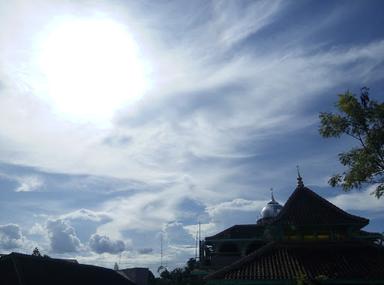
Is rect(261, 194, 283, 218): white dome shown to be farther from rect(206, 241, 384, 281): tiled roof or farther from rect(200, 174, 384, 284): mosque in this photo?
rect(206, 241, 384, 281): tiled roof

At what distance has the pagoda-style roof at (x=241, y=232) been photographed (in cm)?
3722

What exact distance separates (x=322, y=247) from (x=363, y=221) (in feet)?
10.8

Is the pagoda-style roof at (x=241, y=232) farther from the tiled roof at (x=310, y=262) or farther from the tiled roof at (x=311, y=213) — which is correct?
the tiled roof at (x=310, y=262)

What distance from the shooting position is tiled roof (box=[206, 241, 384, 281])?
64.3ft

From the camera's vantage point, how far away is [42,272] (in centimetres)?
3425

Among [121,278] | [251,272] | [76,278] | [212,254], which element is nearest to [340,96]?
[251,272]

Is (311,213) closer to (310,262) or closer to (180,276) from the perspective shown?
(310,262)

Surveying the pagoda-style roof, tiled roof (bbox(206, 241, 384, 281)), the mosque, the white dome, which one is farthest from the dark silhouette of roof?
the white dome

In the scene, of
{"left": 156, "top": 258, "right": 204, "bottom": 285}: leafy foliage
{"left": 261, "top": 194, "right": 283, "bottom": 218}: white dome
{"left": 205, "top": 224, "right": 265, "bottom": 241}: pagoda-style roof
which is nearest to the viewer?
{"left": 205, "top": 224, "right": 265, "bottom": 241}: pagoda-style roof

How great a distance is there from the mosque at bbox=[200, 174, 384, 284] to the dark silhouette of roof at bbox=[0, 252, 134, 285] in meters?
17.6

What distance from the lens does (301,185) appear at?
2698 centimetres

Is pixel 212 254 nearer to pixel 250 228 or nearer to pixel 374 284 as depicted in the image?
pixel 250 228

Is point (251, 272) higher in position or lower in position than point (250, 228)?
lower

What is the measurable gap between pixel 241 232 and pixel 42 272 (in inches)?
773
